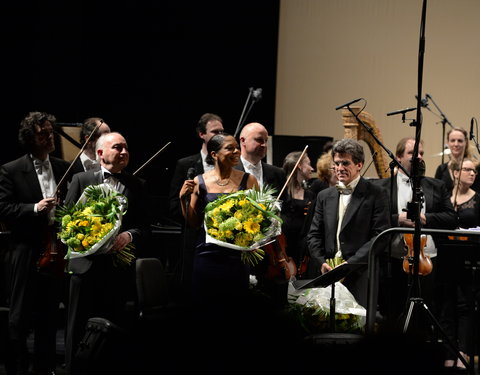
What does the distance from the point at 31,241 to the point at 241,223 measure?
145 cm

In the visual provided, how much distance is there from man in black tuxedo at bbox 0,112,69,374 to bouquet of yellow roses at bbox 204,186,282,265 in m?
1.08

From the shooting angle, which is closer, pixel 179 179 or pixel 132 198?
pixel 132 198

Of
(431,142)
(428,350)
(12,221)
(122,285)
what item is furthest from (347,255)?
(431,142)


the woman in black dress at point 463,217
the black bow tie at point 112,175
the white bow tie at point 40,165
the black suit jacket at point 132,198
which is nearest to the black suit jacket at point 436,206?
the woman in black dress at point 463,217

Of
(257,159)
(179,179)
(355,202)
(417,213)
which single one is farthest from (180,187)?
(417,213)

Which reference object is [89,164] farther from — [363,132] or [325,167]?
[363,132]

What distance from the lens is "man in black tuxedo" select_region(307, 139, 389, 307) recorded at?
4789 mm

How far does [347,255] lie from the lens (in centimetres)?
476

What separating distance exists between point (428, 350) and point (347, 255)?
2.96 metres

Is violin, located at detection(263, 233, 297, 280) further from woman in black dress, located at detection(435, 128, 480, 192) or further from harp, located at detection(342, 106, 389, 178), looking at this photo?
woman in black dress, located at detection(435, 128, 480, 192)


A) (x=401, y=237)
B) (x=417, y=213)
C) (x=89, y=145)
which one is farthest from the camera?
(x=89, y=145)

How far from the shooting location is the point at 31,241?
4941mm

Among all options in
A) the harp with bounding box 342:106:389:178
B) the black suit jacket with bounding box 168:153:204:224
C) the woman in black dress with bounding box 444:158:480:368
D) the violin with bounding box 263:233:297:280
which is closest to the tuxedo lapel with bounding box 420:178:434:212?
the woman in black dress with bounding box 444:158:480:368

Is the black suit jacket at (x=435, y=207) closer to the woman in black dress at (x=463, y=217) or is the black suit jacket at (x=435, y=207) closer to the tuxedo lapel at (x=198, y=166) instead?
the woman in black dress at (x=463, y=217)
